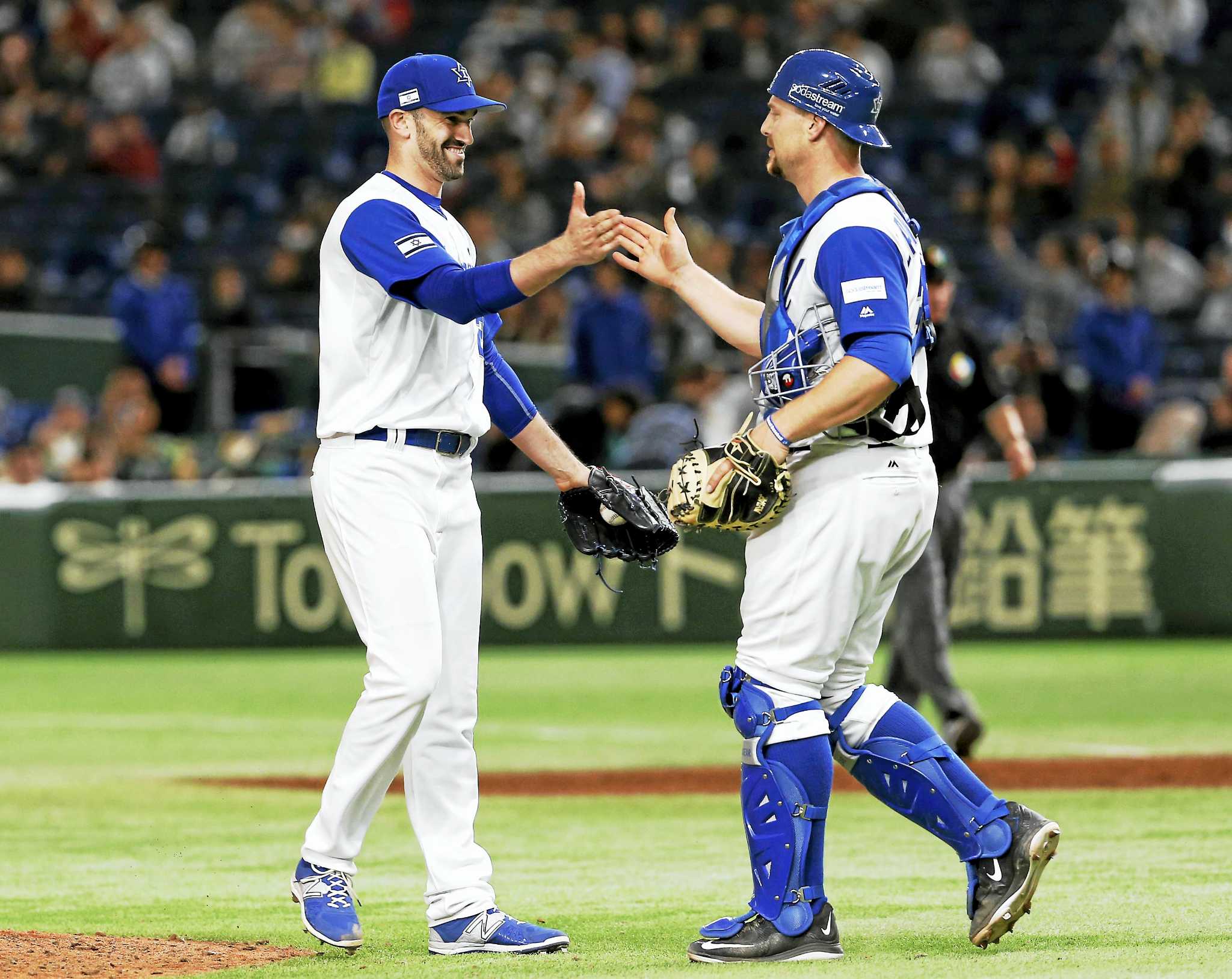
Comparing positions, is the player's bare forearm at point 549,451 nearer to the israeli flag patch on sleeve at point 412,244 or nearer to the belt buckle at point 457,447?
the belt buckle at point 457,447

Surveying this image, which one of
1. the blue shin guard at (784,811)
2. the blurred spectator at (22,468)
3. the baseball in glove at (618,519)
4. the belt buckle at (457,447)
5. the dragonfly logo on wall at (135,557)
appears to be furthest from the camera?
the blurred spectator at (22,468)

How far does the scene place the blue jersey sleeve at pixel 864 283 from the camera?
487 cm

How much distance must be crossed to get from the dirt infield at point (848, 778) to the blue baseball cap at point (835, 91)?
3.88m

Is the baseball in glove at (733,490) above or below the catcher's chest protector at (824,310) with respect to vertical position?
below

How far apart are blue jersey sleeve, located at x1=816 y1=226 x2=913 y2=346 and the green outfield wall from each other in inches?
363

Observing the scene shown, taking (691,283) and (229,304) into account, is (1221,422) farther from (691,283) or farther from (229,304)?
(691,283)

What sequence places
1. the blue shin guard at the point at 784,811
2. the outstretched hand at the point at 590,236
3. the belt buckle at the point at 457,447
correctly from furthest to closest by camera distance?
the belt buckle at the point at 457,447, the outstretched hand at the point at 590,236, the blue shin guard at the point at 784,811

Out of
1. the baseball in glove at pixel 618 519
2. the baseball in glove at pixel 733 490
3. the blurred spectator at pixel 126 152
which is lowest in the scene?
the baseball in glove at pixel 618 519

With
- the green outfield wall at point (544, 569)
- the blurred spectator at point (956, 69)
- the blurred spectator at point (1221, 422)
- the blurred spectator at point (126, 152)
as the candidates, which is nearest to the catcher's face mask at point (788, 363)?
the green outfield wall at point (544, 569)

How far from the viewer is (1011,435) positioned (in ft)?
29.2

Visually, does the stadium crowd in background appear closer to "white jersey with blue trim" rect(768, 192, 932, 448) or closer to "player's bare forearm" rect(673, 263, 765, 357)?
"player's bare forearm" rect(673, 263, 765, 357)

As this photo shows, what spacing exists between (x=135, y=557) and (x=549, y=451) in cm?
1032

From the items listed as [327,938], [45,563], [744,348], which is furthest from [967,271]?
[327,938]

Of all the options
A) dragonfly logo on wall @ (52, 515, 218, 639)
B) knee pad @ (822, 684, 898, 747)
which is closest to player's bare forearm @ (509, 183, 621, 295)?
knee pad @ (822, 684, 898, 747)
